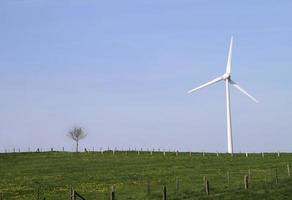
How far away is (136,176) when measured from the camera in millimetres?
72500

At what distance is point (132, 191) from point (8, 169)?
41.4 metres

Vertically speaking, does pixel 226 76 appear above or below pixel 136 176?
above

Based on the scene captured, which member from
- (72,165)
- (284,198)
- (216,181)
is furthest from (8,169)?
(284,198)

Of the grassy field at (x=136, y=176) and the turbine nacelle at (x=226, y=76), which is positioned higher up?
the turbine nacelle at (x=226, y=76)

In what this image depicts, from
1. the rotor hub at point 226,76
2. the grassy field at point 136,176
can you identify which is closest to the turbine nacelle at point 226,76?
the rotor hub at point 226,76

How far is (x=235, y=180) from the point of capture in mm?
62531

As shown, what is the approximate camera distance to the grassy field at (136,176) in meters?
52.9

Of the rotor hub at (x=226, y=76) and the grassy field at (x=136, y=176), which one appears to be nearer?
the grassy field at (x=136, y=176)

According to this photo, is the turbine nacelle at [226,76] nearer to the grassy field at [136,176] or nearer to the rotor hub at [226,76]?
the rotor hub at [226,76]

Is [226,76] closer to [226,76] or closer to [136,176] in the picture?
[226,76]

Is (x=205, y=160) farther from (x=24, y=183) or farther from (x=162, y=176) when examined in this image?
(x=24, y=183)

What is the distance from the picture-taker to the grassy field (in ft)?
173

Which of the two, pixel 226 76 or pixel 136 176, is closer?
pixel 136 176

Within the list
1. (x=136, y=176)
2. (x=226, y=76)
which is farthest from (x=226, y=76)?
(x=136, y=176)
